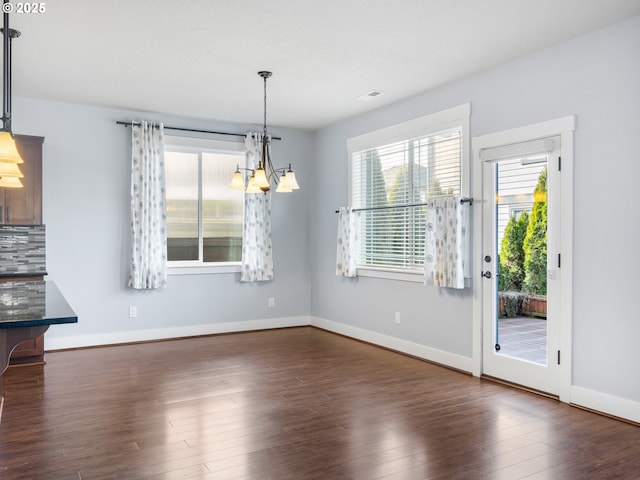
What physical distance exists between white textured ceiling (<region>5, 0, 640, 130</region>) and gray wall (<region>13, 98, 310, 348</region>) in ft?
1.34

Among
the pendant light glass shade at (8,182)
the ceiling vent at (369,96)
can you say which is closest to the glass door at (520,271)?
the ceiling vent at (369,96)

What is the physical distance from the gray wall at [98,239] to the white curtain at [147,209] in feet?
0.49

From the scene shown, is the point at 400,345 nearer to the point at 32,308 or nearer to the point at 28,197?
the point at 32,308

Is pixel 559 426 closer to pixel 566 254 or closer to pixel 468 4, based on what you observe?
pixel 566 254

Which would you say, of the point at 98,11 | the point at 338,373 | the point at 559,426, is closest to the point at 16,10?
the point at 98,11

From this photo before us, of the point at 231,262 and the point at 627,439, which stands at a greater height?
the point at 231,262

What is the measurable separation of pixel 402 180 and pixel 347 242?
3.62ft

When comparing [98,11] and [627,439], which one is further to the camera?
[98,11]

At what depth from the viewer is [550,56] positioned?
156 inches

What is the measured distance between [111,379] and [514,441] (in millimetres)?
3317

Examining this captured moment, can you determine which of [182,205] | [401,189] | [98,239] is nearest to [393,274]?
[401,189]

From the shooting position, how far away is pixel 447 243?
4727 mm

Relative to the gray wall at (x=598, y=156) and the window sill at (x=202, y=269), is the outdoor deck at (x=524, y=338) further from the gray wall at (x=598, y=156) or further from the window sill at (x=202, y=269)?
the window sill at (x=202, y=269)

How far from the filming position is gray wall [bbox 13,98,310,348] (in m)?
5.58
